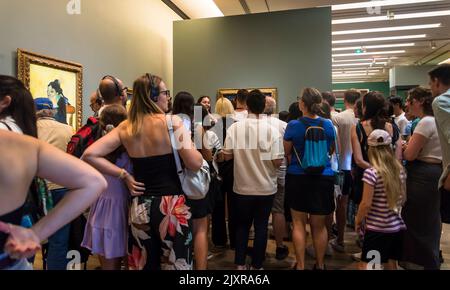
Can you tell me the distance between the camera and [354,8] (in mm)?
6285

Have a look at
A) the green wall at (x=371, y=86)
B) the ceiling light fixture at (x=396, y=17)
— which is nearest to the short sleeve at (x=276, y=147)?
the ceiling light fixture at (x=396, y=17)

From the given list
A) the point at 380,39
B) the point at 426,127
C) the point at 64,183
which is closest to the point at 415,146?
the point at 426,127

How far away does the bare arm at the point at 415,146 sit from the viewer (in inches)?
98.1

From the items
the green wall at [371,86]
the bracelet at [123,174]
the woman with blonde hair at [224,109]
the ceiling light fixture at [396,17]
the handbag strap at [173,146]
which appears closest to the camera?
the handbag strap at [173,146]

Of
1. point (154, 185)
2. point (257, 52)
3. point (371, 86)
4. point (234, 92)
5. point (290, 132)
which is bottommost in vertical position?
point (154, 185)

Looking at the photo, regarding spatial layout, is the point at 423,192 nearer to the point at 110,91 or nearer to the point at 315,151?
the point at 315,151

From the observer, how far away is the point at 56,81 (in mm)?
3533

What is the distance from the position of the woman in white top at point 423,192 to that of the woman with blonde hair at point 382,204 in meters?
0.34

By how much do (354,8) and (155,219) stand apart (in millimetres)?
5999

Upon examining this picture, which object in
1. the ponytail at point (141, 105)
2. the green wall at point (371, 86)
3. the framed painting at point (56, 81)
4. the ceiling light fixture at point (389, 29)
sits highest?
the green wall at point (371, 86)

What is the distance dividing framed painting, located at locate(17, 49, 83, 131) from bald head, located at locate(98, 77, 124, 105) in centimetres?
126

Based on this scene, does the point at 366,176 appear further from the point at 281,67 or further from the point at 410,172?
the point at 281,67

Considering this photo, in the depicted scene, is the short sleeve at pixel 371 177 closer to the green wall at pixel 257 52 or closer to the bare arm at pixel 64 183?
the bare arm at pixel 64 183

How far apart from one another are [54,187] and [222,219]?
5.45ft
